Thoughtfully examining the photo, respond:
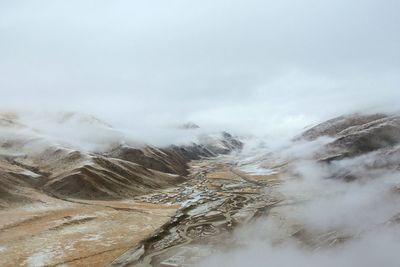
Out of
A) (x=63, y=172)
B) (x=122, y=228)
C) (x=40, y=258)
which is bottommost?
(x=122, y=228)

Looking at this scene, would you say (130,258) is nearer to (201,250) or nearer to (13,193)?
(201,250)

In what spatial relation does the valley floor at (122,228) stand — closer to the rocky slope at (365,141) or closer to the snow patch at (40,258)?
the snow patch at (40,258)

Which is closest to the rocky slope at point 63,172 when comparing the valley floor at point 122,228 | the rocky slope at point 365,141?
the valley floor at point 122,228

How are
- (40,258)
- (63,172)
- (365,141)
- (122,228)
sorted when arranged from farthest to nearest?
1. (365,141)
2. (63,172)
3. (122,228)
4. (40,258)

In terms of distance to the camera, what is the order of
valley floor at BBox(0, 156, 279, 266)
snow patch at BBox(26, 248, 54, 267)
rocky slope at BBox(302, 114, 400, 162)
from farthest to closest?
rocky slope at BBox(302, 114, 400, 162), valley floor at BBox(0, 156, 279, 266), snow patch at BBox(26, 248, 54, 267)

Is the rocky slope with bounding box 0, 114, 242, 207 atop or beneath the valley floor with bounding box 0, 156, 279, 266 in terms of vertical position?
atop

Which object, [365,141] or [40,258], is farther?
[365,141]

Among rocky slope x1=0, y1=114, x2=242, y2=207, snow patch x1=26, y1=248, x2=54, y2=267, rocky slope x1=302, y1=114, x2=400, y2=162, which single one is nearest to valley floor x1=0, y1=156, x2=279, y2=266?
snow patch x1=26, y1=248, x2=54, y2=267

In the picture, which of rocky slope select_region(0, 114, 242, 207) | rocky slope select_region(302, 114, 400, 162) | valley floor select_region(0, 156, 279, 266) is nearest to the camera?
valley floor select_region(0, 156, 279, 266)

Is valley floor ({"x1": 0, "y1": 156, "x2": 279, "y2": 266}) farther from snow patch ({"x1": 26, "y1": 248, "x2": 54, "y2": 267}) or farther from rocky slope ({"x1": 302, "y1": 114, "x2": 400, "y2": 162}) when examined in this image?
rocky slope ({"x1": 302, "y1": 114, "x2": 400, "y2": 162})

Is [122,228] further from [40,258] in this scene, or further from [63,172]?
[63,172]

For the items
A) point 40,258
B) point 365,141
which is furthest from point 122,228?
point 365,141

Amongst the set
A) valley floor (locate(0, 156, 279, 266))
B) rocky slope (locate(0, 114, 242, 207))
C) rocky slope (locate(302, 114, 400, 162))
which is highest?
rocky slope (locate(0, 114, 242, 207))

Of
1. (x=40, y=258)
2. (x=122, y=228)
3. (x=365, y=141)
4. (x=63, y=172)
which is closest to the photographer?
(x=40, y=258)
